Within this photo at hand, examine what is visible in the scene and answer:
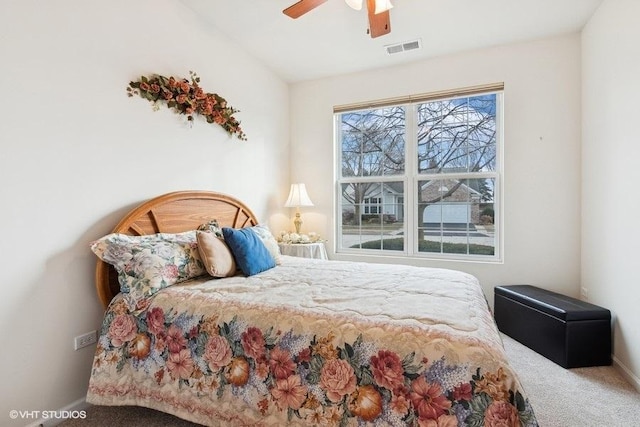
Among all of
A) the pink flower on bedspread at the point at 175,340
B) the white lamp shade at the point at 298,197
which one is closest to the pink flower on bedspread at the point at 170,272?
the pink flower on bedspread at the point at 175,340

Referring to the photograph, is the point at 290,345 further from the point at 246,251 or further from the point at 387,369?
the point at 246,251

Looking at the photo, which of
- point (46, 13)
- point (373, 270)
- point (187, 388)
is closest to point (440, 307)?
point (373, 270)

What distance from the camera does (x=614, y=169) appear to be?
2.27 metres

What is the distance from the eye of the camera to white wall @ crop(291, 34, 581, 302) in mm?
2883

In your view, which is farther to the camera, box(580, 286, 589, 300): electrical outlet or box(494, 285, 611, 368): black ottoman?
box(580, 286, 589, 300): electrical outlet

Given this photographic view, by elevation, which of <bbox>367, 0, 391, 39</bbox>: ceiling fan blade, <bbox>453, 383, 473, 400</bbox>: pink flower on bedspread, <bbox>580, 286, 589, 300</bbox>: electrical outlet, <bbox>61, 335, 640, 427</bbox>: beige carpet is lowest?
<bbox>61, 335, 640, 427</bbox>: beige carpet

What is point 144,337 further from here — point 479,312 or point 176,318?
point 479,312

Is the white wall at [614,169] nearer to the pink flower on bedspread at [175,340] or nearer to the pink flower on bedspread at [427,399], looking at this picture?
the pink flower on bedspread at [427,399]

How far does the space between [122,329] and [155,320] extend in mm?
217

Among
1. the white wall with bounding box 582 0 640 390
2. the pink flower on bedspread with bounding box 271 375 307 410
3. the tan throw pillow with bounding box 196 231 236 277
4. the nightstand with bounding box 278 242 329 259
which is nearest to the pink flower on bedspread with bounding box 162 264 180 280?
the tan throw pillow with bounding box 196 231 236 277

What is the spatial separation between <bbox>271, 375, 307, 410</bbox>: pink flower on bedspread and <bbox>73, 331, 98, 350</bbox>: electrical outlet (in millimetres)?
1298

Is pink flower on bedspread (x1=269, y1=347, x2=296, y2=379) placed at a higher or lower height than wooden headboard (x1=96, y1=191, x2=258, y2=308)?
lower

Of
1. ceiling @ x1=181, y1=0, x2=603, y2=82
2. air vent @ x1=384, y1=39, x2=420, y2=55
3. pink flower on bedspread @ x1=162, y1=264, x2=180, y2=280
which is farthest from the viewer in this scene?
air vent @ x1=384, y1=39, x2=420, y2=55

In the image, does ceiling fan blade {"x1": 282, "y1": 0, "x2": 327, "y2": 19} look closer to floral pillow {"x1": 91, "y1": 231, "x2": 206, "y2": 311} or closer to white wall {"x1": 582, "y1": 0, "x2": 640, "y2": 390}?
floral pillow {"x1": 91, "y1": 231, "x2": 206, "y2": 311}
